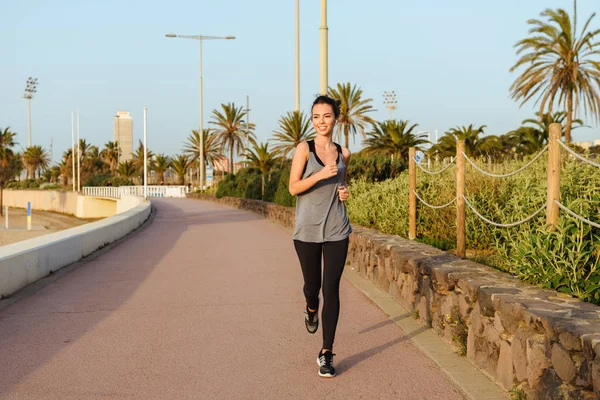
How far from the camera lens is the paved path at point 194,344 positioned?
4914 millimetres

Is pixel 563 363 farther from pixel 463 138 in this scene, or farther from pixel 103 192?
pixel 103 192

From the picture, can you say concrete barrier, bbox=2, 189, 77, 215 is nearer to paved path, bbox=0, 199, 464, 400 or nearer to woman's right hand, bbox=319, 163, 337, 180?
paved path, bbox=0, 199, 464, 400

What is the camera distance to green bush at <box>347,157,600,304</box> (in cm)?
540

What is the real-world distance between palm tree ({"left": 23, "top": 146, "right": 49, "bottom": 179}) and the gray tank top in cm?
13998

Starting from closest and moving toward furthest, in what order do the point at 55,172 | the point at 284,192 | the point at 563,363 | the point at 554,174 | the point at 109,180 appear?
the point at 563,363 < the point at 554,174 < the point at 284,192 < the point at 109,180 < the point at 55,172

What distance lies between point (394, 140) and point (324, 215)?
35183 millimetres

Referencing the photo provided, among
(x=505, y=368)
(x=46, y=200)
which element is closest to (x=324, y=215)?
(x=505, y=368)

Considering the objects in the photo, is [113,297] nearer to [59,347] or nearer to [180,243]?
[59,347]

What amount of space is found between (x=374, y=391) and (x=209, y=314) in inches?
119

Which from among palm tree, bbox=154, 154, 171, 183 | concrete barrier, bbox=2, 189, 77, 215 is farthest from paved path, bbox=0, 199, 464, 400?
palm tree, bbox=154, 154, 171, 183

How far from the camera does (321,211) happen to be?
521 cm

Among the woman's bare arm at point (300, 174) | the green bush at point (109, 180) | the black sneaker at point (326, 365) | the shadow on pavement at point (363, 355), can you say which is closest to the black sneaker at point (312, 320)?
the shadow on pavement at point (363, 355)

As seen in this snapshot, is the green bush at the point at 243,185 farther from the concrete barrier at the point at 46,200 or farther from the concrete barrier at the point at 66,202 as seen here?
the concrete barrier at the point at 46,200

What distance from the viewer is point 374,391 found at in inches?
191
